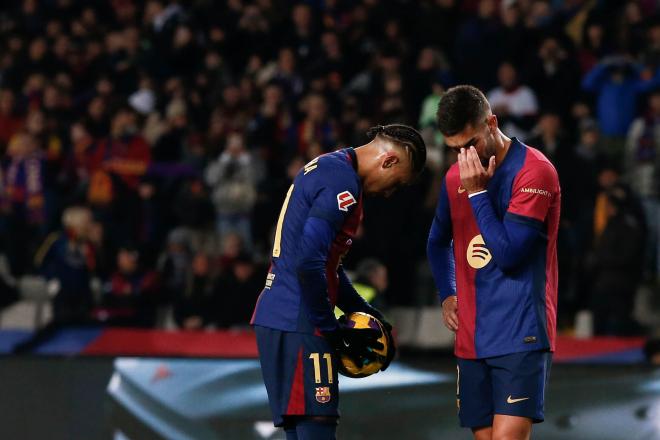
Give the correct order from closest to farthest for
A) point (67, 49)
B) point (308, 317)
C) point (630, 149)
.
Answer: point (308, 317)
point (630, 149)
point (67, 49)

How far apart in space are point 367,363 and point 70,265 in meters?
6.97

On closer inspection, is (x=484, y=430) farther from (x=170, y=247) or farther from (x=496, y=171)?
(x=170, y=247)

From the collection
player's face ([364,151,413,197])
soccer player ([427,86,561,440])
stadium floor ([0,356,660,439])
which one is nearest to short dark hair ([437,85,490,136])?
soccer player ([427,86,561,440])

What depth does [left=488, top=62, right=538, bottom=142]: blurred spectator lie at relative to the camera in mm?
12016

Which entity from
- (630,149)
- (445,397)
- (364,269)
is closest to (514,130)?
(630,149)

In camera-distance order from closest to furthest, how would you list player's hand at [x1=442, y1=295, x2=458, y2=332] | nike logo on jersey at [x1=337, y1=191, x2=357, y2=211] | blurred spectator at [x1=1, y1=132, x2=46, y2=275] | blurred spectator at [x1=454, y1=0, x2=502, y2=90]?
nike logo on jersey at [x1=337, y1=191, x2=357, y2=211] → player's hand at [x1=442, y1=295, x2=458, y2=332] → blurred spectator at [x1=1, y1=132, x2=46, y2=275] → blurred spectator at [x1=454, y1=0, x2=502, y2=90]

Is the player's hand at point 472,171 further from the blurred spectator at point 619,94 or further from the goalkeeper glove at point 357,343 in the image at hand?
the blurred spectator at point 619,94

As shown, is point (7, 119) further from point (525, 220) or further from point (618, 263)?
point (525, 220)

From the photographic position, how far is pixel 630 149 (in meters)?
11.8

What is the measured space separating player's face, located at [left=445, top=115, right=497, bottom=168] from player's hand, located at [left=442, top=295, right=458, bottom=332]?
0.75m

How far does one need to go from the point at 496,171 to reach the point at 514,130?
671 centimetres

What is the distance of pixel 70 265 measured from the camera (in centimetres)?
1188

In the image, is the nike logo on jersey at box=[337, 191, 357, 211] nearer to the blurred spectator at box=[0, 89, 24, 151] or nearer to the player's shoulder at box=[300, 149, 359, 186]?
the player's shoulder at box=[300, 149, 359, 186]

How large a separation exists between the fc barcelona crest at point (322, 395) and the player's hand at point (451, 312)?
707 millimetres
